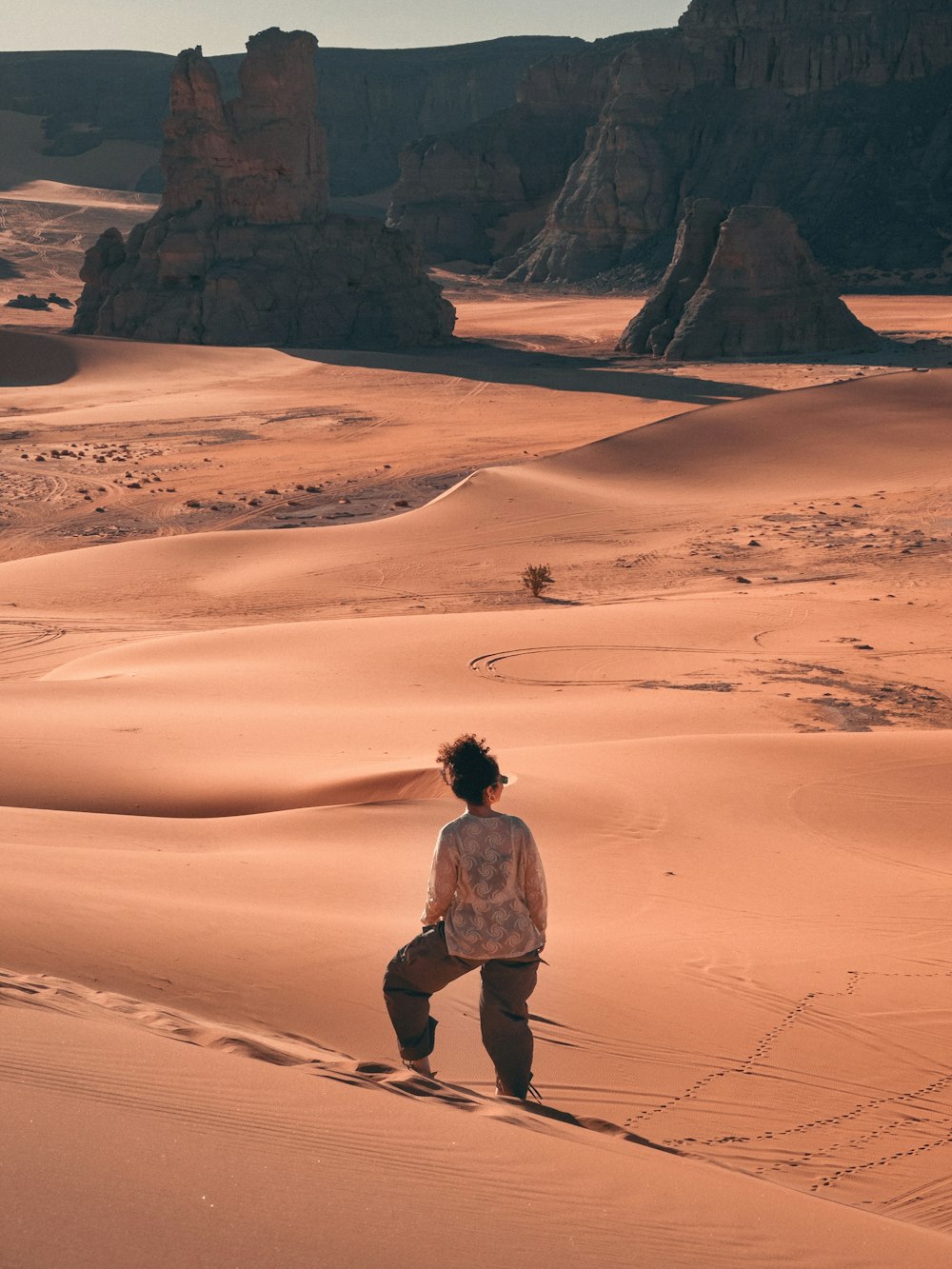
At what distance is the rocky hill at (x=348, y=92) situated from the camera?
10462cm

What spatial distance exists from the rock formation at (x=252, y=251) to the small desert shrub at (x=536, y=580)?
2839cm

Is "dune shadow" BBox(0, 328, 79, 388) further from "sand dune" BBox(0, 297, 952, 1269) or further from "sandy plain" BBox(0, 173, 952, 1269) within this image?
"sand dune" BBox(0, 297, 952, 1269)

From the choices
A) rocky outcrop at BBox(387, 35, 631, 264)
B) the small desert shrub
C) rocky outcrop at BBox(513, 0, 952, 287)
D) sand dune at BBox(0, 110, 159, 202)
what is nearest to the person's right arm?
the small desert shrub

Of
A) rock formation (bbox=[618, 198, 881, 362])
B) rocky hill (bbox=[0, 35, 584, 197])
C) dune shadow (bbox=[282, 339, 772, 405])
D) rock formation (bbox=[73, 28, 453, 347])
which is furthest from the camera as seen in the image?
rocky hill (bbox=[0, 35, 584, 197])

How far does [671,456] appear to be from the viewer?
22.6 m

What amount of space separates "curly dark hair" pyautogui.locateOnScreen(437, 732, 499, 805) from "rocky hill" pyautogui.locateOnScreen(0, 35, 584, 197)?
10338 centimetres

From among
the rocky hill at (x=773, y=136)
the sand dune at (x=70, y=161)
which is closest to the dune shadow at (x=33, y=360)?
the rocky hill at (x=773, y=136)

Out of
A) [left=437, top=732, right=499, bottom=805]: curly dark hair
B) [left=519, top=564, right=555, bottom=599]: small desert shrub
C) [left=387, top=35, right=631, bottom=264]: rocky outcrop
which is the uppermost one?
[left=387, top=35, right=631, bottom=264]: rocky outcrop

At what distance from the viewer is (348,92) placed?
10750 centimetres

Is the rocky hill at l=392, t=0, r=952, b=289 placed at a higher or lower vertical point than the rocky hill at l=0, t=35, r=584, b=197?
lower

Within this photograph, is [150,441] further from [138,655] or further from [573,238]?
[573,238]

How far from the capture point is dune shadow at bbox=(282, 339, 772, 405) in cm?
3412

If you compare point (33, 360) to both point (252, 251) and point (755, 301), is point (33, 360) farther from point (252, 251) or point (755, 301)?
point (755, 301)

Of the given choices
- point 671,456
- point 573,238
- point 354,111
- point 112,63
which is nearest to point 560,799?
point 671,456
